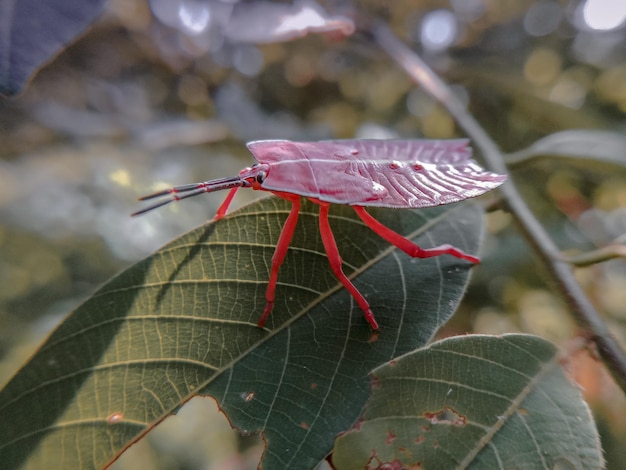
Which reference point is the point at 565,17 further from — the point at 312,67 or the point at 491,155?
the point at 491,155

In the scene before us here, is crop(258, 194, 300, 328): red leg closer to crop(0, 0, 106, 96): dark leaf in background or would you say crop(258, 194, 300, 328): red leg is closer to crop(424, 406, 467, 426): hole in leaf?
crop(424, 406, 467, 426): hole in leaf

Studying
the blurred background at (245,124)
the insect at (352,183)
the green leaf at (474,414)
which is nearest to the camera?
the green leaf at (474,414)

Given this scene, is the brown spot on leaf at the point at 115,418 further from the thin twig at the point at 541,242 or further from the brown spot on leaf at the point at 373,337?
the thin twig at the point at 541,242

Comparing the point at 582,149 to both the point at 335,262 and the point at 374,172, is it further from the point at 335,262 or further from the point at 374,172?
the point at 335,262

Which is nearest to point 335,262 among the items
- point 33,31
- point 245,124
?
point 33,31

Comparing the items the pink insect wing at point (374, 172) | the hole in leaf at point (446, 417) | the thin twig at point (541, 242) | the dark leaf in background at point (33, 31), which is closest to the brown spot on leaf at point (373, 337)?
the hole in leaf at point (446, 417)

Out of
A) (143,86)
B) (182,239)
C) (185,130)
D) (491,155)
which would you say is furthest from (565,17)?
(182,239)

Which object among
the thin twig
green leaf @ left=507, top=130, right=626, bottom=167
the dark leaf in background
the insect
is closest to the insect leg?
the insect
